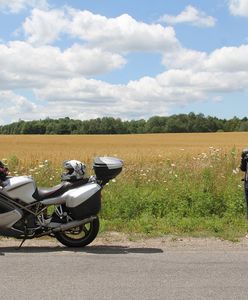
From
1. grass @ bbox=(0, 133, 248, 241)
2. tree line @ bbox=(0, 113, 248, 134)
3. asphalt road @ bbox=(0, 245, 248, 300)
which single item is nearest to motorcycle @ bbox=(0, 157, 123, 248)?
asphalt road @ bbox=(0, 245, 248, 300)

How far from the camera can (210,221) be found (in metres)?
9.42

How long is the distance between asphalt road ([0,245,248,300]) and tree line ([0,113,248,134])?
10184 cm

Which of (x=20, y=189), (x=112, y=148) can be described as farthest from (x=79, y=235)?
(x=112, y=148)

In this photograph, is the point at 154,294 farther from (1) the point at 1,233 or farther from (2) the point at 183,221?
(2) the point at 183,221

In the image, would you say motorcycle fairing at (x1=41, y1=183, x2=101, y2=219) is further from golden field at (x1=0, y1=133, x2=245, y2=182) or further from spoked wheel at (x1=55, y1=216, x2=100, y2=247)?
golden field at (x1=0, y1=133, x2=245, y2=182)

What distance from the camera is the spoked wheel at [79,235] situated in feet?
25.2

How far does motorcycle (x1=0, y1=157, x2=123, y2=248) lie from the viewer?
7504mm

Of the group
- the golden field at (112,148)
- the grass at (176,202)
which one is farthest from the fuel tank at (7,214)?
the golden field at (112,148)

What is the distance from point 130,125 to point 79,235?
110 meters

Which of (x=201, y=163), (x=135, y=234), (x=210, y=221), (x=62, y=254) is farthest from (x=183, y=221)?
(x=201, y=163)

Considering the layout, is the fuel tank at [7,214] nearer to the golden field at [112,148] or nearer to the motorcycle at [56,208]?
the motorcycle at [56,208]

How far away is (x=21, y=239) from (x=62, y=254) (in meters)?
1.09

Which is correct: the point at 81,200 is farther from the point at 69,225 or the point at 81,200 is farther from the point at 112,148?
the point at 112,148

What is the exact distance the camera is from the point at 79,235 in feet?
25.7
